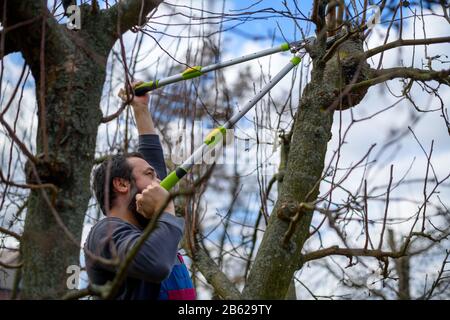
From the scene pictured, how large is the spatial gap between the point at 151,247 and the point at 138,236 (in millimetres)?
134

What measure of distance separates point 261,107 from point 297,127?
161 cm

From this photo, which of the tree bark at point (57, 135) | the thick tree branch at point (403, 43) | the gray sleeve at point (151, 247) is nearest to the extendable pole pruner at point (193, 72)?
the thick tree branch at point (403, 43)

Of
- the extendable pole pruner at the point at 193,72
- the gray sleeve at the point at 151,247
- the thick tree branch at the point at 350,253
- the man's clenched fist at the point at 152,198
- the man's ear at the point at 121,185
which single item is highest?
the extendable pole pruner at the point at 193,72

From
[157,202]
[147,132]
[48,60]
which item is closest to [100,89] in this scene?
[48,60]

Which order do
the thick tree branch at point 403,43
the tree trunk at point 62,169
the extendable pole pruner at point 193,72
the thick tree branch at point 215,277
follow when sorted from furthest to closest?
the thick tree branch at point 215,277
the extendable pole pruner at point 193,72
the thick tree branch at point 403,43
the tree trunk at point 62,169

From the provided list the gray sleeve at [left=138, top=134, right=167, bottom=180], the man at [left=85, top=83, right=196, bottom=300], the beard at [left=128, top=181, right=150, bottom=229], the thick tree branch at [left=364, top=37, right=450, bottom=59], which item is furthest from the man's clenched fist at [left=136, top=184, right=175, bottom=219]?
the thick tree branch at [left=364, top=37, right=450, bottom=59]

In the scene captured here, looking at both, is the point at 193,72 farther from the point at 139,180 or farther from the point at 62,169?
the point at 62,169

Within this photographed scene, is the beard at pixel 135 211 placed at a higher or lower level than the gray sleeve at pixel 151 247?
higher

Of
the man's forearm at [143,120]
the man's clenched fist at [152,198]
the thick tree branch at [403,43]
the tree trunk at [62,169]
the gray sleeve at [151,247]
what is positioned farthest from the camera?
the man's forearm at [143,120]

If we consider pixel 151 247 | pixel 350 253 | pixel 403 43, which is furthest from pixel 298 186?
pixel 151 247

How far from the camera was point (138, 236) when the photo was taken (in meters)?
2.25

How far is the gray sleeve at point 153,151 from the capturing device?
129 inches

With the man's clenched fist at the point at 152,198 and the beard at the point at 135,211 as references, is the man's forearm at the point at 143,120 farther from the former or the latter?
the man's clenched fist at the point at 152,198

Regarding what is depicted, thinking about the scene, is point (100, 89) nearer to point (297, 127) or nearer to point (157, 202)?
point (157, 202)
